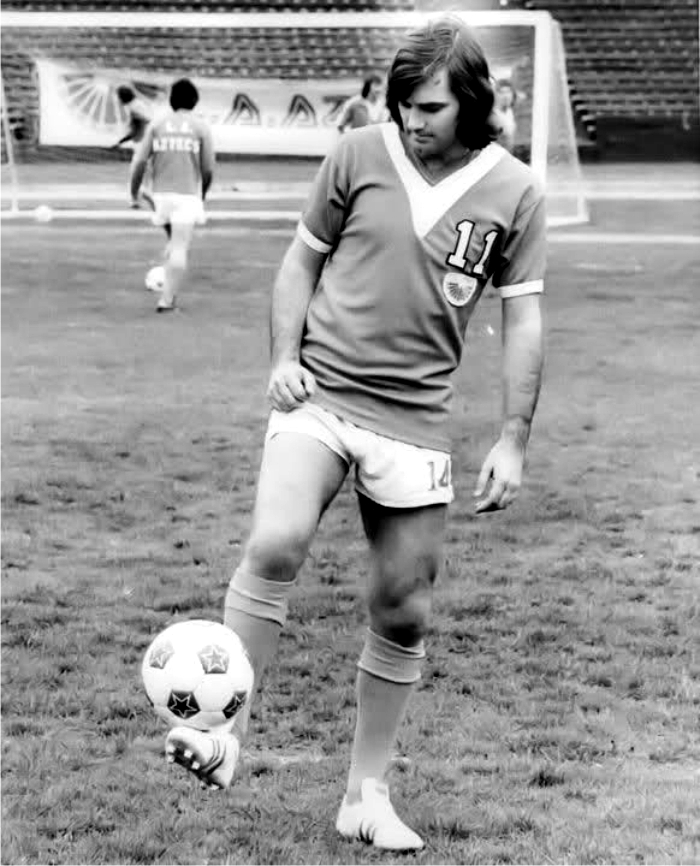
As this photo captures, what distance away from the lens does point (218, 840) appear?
3.95m

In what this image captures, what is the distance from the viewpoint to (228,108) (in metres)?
23.9

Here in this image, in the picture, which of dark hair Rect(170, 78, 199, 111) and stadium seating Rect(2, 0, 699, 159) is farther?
stadium seating Rect(2, 0, 699, 159)

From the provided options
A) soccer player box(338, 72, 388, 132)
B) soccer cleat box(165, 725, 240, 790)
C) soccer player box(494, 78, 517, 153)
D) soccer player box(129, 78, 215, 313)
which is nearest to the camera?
soccer cleat box(165, 725, 240, 790)

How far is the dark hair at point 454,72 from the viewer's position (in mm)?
3729

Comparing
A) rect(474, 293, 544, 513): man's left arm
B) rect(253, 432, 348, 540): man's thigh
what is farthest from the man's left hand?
rect(253, 432, 348, 540): man's thigh

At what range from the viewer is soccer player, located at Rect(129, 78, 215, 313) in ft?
45.3

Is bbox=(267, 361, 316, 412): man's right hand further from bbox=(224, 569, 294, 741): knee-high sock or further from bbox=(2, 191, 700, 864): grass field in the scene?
bbox=(2, 191, 700, 864): grass field

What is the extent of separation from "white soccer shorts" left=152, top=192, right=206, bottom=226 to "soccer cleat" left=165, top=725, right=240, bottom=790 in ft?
34.7

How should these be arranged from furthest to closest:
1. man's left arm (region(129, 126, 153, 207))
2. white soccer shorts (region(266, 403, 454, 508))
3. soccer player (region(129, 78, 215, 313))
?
soccer player (region(129, 78, 215, 313)) < man's left arm (region(129, 126, 153, 207)) < white soccer shorts (region(266, 403, 454, 508))

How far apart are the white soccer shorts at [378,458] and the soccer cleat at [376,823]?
0.69 meters

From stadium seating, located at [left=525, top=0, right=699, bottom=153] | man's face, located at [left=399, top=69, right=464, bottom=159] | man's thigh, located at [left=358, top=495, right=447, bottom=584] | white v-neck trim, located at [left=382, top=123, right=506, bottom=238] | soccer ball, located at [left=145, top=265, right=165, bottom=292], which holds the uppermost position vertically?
man's face, located at [left=399, top=69, right=464, bottom=159]

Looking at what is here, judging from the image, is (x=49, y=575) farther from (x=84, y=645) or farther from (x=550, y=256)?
(x=550, y=256)

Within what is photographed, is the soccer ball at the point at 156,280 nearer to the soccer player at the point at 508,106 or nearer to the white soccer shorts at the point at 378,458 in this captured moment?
the soccer player at the point at 508,106

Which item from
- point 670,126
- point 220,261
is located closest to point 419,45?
point 220,261
